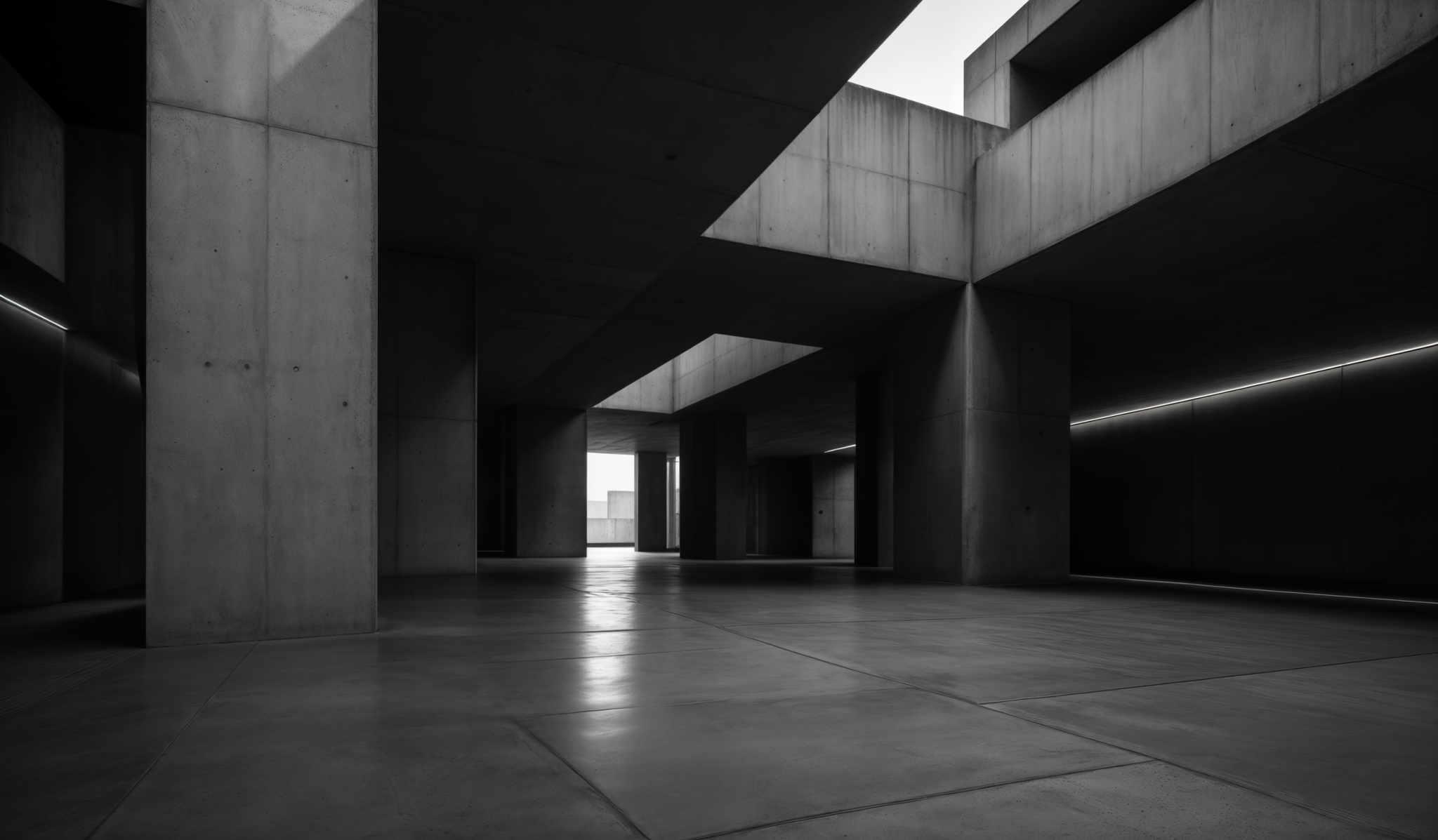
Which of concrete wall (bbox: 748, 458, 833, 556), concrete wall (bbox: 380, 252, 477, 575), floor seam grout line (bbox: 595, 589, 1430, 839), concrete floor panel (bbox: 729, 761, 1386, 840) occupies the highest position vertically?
concrete wall (bbox: 380, 252, 477, 575)

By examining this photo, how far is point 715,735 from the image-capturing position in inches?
138

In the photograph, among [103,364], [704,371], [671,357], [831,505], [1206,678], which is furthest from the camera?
[831,505]

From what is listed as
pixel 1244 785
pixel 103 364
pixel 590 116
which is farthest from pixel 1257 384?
pixel 103 364

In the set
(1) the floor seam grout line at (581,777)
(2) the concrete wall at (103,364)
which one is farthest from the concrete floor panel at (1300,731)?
(2) the concrete wall at (103,364)

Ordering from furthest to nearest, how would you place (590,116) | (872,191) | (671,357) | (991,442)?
1. (671,357)
2. (991,442)
3. (872,191)
4. (590,116)

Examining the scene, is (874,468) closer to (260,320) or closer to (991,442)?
(991,442)

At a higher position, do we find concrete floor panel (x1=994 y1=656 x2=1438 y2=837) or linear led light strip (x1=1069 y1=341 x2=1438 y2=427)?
linear led light strip (x1=1069 y1=341 x2=1438 y2=427)

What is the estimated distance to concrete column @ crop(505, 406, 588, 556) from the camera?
2680 centimetres

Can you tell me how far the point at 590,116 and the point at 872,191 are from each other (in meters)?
5.79

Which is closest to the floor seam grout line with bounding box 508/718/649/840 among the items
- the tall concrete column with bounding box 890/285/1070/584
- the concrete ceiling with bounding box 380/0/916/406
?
the concrete ceiling with bounding box 380/0/916/406

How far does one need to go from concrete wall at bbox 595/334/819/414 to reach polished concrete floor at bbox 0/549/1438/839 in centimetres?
1397

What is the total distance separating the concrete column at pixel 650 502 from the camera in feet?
126

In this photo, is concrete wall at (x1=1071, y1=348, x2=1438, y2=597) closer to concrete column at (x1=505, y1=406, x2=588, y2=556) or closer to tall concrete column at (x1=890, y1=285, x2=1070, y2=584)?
tall concrete column at (x1=890, y1=285, x2=1070, y2=584)

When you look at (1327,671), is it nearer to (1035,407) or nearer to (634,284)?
(1035,407)
